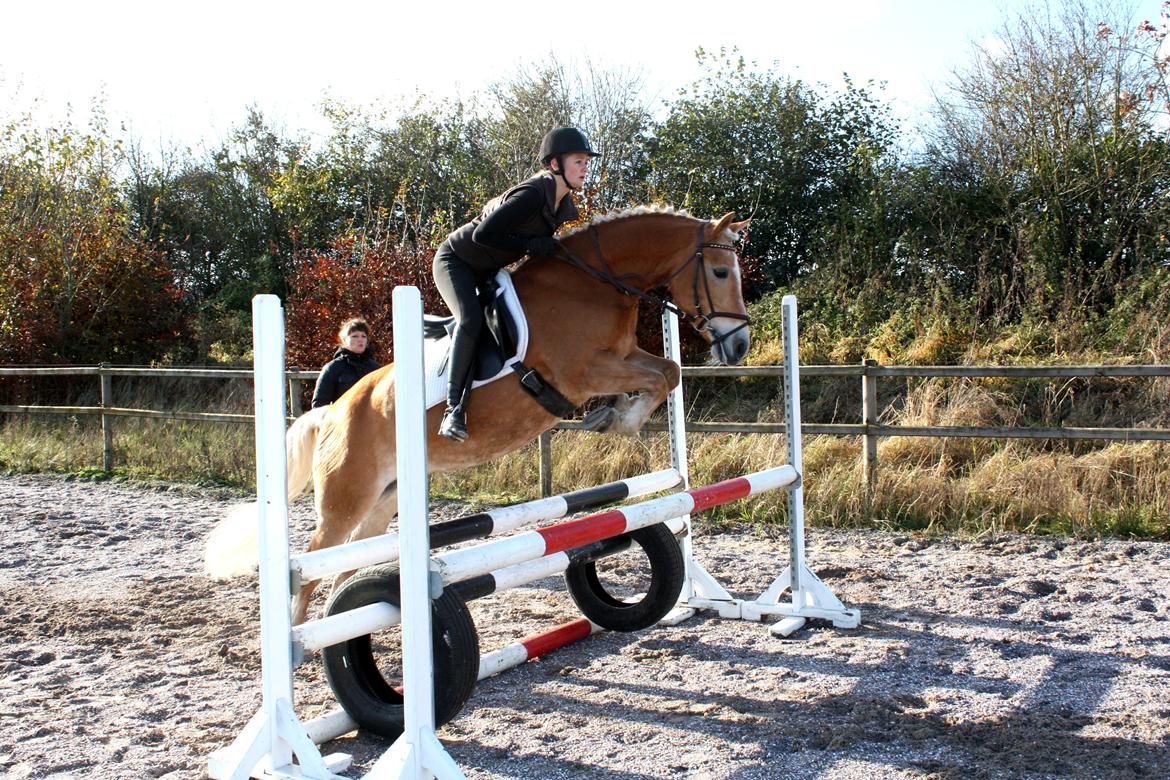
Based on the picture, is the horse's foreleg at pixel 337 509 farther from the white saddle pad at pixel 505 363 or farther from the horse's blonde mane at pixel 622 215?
the horse's blonde mane at pixel 622 215

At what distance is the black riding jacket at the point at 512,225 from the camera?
3.85 m

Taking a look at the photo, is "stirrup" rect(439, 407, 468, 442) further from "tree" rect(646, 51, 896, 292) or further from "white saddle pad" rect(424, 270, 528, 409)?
"tree" rect(646, 51, 896, 292)

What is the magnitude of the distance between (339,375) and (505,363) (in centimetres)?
244

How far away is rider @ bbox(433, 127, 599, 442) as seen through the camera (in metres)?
3.86

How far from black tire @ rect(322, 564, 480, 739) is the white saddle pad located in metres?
1.11

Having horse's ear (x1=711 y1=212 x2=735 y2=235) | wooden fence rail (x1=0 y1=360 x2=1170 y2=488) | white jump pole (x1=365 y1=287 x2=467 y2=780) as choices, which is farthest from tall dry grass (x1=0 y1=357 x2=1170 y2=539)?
white jump pole (x1=365 y1=287 x2=467 y2=780)

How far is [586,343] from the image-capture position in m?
3.92

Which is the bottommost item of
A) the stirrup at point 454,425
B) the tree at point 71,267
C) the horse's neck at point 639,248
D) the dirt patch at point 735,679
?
the dirt patch at point 735,679

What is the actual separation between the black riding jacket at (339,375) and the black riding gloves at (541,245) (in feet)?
7.73

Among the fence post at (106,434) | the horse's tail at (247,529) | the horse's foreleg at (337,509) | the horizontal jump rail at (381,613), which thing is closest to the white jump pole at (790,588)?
the horizontal jump rail at (381,613)

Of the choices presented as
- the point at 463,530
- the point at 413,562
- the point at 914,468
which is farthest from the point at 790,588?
the point at 914,468

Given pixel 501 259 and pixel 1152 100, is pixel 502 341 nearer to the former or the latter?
pixel 501 259

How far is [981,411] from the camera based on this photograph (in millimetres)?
8430

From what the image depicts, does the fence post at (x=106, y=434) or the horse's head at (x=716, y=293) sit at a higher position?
the horse's head at (x=716, y=293)
